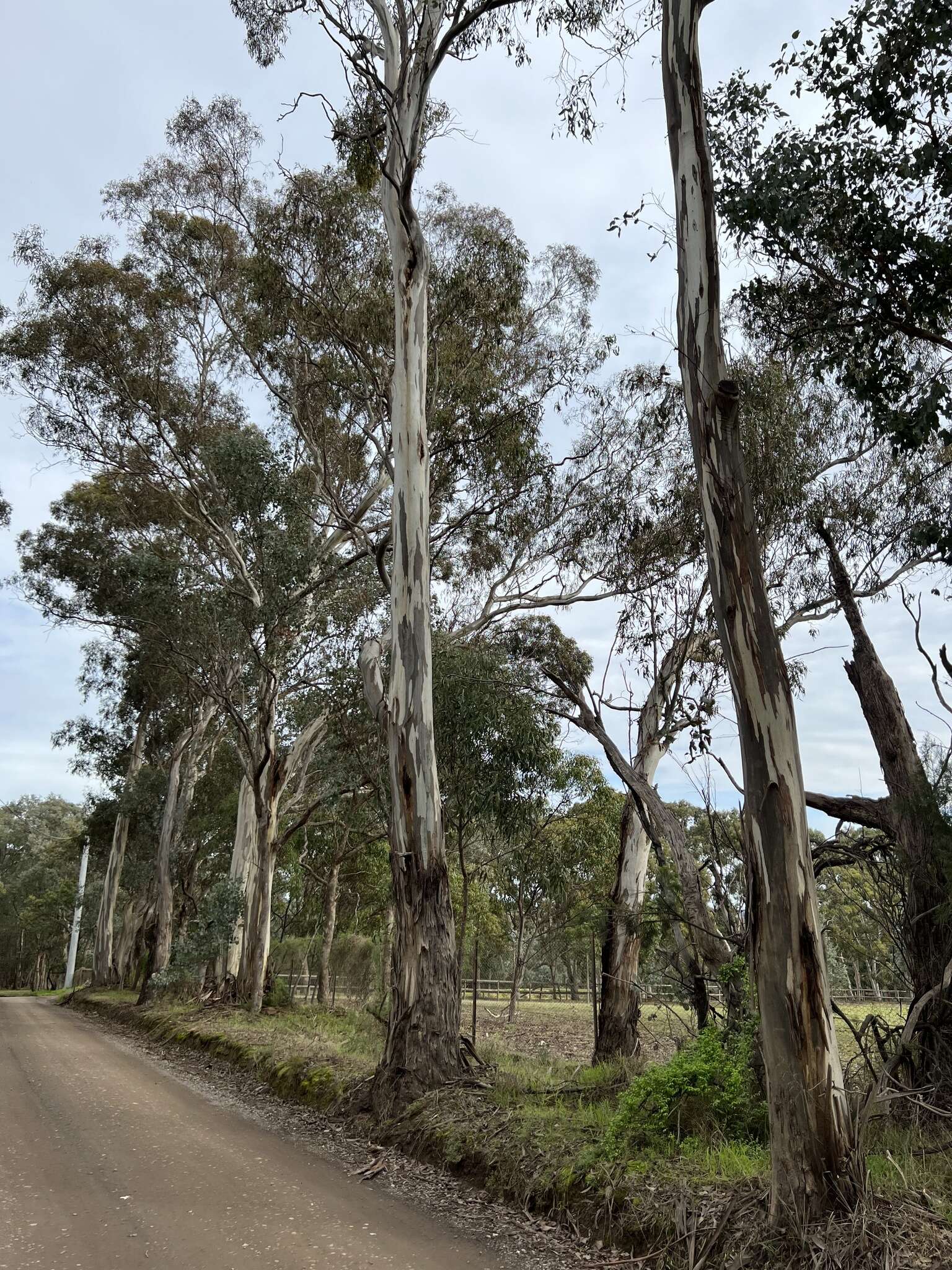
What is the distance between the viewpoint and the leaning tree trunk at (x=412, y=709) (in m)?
6.54

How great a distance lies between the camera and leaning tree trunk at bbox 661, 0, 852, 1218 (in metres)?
3.53

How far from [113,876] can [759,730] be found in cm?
2307

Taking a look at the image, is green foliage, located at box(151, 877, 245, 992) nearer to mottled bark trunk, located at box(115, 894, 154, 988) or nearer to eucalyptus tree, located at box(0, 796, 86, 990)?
mottled bark trunk, located at box(115, 894, 154, 988)

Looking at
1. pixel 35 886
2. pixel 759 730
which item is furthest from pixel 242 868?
pixel 35 886

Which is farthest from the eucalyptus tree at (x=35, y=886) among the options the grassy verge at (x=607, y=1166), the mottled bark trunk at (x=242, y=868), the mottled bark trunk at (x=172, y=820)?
the grassy verge at (x=607, y=1166)

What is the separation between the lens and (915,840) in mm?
5309

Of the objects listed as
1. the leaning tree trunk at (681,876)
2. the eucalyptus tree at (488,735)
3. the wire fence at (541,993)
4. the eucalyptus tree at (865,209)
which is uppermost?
the eucalyptus tree at (865,209)

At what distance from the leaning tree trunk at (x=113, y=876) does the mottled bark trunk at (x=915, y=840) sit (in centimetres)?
1870

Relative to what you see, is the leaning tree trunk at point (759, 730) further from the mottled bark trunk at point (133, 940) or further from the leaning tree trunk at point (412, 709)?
the mottled bark trunk at point (133, 940)

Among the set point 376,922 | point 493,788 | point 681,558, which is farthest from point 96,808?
point 681,558

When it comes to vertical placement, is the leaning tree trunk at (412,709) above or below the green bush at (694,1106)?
above

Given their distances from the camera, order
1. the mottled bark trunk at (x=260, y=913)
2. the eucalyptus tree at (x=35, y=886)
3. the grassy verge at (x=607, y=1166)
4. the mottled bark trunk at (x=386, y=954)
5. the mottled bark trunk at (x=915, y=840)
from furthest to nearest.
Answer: the eucalyptus tree at (x=35, y=886)
the mottled bark trunk at (x=386, y=954)
the mottled bark trunk at (x=260, y=913)
the mottled bark trunk at (x=915, y=840)
the grassy verge at (x=607, y=1166)

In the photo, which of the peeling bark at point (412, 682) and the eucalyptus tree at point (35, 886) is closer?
the peeling bark at point (412, 682)

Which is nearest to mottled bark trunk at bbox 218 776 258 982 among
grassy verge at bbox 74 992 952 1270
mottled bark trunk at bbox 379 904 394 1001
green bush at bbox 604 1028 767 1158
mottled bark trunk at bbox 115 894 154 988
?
mottled bark trunk at bbox 379 904 394 1001
